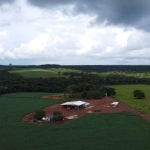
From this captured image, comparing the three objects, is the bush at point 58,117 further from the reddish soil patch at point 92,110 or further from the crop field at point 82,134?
the crop field at point 82,134

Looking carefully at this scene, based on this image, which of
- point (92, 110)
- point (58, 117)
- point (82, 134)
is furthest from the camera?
point (92, 110)

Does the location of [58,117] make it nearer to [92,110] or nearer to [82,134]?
[82,134]

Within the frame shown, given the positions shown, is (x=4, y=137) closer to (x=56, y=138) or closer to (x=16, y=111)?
(x=56, y=138)

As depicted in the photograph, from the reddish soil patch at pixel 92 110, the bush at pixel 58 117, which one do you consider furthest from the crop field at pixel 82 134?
the bush at pixel 58 117

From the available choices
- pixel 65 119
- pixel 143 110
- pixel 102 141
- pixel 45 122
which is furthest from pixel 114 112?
pixel 102 141

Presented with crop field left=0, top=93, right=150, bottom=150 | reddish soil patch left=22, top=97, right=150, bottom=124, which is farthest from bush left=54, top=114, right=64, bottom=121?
crop field left=0, top=93, right=150, bottom=150

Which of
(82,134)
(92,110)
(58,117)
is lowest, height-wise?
(82,134)

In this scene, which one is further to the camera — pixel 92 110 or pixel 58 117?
pixel 92 110

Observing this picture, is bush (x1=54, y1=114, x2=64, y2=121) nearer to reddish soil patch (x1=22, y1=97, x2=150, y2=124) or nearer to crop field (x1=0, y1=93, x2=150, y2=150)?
reddish soil patch (x1=22, y1=97, x2=150, y2=124)

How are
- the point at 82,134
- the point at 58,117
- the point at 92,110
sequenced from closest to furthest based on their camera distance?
A: 1. the point at 82,134
2. the point at 58,117
3. the point at 92,110

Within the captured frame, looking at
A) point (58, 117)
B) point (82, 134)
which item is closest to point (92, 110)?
point (58, 117)
